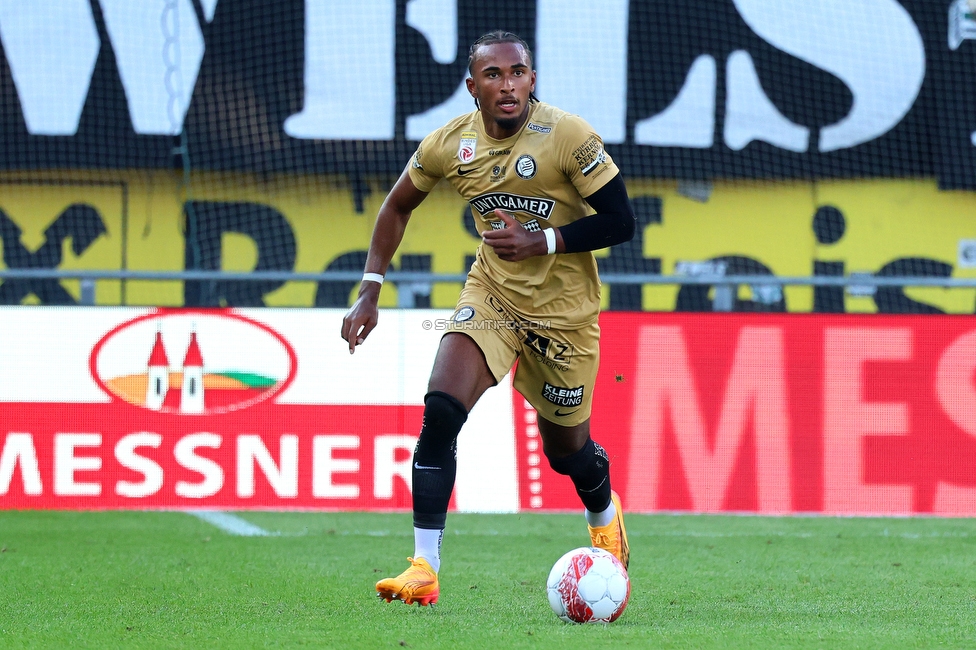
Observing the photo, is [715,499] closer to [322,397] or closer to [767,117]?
[322,397]

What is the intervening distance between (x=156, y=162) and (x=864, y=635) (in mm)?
10534

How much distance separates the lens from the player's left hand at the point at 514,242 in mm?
4551

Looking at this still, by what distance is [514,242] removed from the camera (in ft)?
14.9

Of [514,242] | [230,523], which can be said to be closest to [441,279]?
[230,523]

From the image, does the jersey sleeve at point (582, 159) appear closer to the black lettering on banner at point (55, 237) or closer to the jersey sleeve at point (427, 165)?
the jersey sleeve at point (427, 165)

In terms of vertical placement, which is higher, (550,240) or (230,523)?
(550,240)

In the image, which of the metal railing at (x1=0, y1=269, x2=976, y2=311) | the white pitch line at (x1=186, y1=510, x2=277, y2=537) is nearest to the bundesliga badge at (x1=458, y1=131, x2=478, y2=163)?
the white pitch line at (x1=186, y1=510, x2=277, y2=537)

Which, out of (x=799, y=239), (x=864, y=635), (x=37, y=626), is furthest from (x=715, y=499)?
(x=799, y=239)

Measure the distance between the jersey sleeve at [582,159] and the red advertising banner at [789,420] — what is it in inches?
153

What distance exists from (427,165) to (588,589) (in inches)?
71.5

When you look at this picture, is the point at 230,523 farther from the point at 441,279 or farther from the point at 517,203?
the point at 517,203

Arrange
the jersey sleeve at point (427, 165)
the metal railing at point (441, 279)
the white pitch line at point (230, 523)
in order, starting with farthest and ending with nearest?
the metal railing at point (441, 279) → the white pitch line at point (230, 523) → the jersey sleeve at point (427, 165)

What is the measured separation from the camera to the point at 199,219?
530 inches

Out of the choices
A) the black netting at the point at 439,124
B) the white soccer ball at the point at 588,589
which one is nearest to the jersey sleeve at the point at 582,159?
the white soccer ball at the point at 588,589
